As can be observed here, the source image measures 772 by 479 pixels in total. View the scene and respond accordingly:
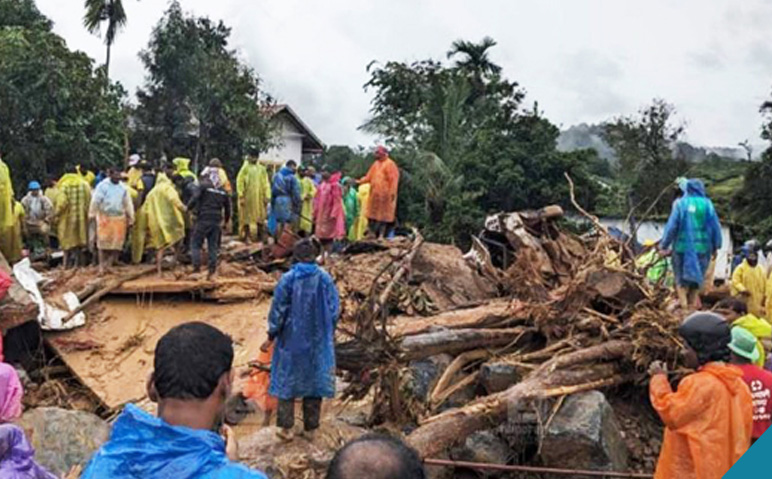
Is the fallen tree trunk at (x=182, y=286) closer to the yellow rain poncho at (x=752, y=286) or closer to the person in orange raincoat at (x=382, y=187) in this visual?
the person in orange raincoat at (x=382, y=187)

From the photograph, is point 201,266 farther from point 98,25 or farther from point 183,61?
point 98,25

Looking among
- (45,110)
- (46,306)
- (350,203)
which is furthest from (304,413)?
(45,110)

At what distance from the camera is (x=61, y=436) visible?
6.38 m

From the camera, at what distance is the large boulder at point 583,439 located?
19.2 ft

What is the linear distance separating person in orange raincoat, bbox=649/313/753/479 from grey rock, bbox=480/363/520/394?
3.12 m

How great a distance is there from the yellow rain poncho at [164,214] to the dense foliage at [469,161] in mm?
11071

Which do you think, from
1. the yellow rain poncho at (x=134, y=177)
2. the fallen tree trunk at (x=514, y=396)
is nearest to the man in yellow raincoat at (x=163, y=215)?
the yellow rain poncho at (x=134, y=177)

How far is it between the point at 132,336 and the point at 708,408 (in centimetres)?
771

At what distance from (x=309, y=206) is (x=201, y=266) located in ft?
14.4

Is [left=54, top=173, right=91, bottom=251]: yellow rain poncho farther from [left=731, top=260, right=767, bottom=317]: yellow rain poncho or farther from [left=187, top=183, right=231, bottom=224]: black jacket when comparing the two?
[left=731, top=260, right=767, bottom=317]: yellow rain poncho

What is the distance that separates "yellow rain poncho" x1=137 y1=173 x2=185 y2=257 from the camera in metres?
11.1

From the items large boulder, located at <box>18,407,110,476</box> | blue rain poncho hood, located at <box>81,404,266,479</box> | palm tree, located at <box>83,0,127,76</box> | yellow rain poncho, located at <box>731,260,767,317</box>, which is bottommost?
large boulder, located at <box>18,407,110,476</box>

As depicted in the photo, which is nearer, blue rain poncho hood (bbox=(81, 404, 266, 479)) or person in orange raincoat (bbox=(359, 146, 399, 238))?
blue rain poncho hood (bbox=(81, 404, 266, 479))

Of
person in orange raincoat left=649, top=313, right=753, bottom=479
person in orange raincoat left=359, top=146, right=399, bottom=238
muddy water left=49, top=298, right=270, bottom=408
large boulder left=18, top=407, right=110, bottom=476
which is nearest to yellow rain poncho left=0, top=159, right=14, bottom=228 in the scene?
muddy water left=49, top=298, right=270, bottom=408
